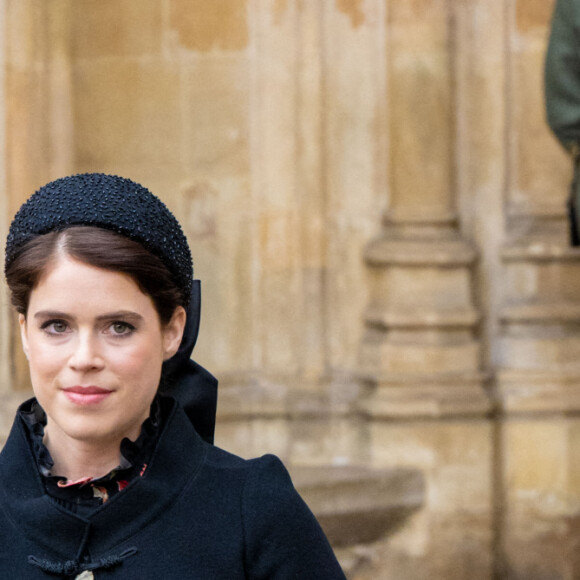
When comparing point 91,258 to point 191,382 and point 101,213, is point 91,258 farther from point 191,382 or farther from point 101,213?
point 191,382

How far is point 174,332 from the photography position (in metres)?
1.54

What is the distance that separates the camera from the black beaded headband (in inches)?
55.6

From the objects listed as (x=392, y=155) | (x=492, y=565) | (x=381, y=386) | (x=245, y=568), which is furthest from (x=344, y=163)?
(x=245, y=568)

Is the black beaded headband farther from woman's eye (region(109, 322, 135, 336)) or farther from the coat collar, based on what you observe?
the coat collar

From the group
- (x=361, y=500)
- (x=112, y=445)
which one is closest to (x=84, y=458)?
(x=112, y=445)

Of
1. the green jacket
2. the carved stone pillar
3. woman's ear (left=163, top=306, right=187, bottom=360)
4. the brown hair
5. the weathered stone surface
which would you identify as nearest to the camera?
the brown hair

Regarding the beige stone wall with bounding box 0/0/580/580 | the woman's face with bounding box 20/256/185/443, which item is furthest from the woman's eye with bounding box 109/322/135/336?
the beige stone wall with bounding box 0/0/580/580

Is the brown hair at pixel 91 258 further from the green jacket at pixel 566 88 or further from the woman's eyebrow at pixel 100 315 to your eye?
the green jacket at pixel 566 88

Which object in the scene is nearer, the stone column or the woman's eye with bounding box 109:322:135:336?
the woman's eye with bounding box 109:322:135:336

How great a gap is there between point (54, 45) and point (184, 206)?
81cm

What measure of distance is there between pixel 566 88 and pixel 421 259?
0.98 metres

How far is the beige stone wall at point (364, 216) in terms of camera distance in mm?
4504

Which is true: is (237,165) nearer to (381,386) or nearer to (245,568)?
(381,386)

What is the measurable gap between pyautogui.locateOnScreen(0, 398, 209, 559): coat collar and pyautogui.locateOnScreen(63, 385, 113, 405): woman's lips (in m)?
0.12
